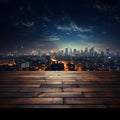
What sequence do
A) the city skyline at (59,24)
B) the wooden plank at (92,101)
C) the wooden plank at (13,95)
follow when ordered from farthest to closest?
the city skyline at (59,24)
the wooden plank at (13,95)
the wooden plank at (92,101)

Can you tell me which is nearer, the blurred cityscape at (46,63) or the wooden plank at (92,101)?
the wooden plank at (92,101)

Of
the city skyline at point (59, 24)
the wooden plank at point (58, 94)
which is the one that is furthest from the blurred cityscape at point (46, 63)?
the wooden plank at point (58, 94)

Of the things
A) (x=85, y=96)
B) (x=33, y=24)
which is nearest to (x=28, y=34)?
(x=33, y=24)

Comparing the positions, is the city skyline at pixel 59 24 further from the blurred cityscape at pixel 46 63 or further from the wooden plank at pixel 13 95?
the wooden plank at pixel 13 95

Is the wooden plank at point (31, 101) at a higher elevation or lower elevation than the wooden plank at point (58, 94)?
lower

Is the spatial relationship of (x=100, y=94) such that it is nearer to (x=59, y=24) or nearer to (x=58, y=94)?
(x=58, y=94)

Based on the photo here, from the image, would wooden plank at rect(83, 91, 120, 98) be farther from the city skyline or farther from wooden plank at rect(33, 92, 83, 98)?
the city skyline

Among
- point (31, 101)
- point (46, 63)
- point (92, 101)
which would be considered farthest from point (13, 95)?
point (46, 63)
